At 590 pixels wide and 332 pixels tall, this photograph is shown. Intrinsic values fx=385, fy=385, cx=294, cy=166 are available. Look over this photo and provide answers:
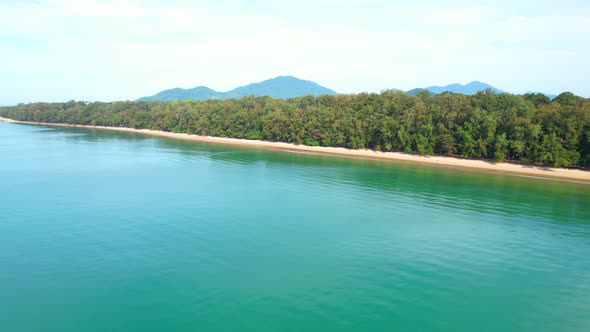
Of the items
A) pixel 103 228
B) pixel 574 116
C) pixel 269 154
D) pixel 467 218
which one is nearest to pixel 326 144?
pixel 269 154

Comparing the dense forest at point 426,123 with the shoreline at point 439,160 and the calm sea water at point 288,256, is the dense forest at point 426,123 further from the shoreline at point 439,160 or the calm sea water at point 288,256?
the calm sea water at point 288,256

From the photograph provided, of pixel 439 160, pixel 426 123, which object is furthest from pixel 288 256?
pixel 426 123

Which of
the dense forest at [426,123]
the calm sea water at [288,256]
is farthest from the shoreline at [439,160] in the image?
the calm sea water at [288,256]

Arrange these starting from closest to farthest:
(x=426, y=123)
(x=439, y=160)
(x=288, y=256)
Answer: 1. (x=288, y=256)
2. (x=439, y=160)
3. (x=426, y=123)

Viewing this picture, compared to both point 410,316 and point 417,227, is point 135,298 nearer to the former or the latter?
point 410,316

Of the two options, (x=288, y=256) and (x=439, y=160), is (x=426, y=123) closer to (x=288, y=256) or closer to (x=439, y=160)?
(x=439, y=160)
